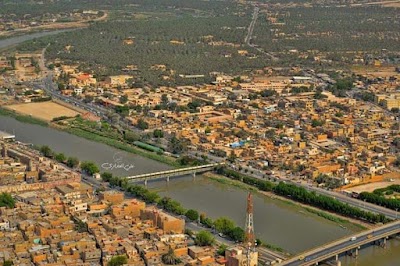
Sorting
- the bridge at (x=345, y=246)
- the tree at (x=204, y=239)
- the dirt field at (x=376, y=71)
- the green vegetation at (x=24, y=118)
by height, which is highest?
the tree at (x=204, y=239)

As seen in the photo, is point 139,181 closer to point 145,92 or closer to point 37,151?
point 37,151

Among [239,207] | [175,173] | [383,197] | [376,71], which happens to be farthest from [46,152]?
[376,71]

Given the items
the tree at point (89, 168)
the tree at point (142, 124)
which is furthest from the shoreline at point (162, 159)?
the tree at point (89, 168)

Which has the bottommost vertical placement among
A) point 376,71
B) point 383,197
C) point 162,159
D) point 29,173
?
point 162,159

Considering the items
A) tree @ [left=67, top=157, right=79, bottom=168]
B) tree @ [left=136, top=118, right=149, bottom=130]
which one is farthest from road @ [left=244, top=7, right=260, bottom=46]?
tree @ [left=67, top=157, right=79, bottom=168]

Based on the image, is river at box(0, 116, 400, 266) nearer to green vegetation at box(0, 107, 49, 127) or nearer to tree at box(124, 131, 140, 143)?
tree at box(124, 131, 140, 143)

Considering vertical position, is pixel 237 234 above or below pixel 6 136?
above

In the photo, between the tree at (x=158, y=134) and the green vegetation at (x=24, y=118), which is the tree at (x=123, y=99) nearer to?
the green vegetation at (x=24, y=118)

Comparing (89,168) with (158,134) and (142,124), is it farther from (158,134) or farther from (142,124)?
(142,124)
